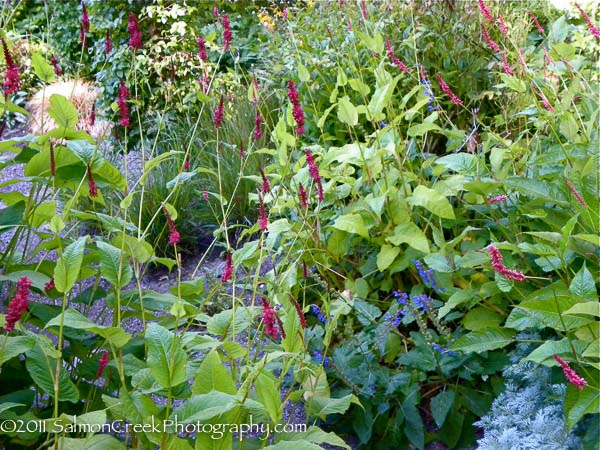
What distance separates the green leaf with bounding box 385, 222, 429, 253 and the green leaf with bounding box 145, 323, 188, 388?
1.10 m

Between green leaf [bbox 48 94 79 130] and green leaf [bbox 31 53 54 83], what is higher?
green leaf [bbox 31 53 54 83]

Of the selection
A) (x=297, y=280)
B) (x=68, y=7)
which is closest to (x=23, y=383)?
(x=297, y=280)

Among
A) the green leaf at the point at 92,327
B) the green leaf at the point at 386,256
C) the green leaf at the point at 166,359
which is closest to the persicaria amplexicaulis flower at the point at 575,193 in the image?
the green leaf at the point at 386,256

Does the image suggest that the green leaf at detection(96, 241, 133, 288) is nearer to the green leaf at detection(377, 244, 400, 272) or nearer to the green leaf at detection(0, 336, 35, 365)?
the green leaf at detection(0, 336, 35, 365)

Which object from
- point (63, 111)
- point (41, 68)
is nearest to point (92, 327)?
point (63, 111)

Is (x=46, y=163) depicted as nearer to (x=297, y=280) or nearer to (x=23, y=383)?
(x=23, y=383)

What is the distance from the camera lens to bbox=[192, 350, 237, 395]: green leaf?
1518 millimetres

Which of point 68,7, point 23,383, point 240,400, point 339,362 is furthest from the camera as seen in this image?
point 68,7

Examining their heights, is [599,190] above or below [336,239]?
above

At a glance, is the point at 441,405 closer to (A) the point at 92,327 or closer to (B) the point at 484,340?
(B) the point at 484,340

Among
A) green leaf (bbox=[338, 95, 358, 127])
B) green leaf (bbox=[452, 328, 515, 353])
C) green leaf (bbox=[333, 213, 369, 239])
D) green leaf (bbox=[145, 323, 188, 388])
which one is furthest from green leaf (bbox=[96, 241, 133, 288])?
green leaf (bbox=[338, 95, 358, 127])

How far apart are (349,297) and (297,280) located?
0.94 feet

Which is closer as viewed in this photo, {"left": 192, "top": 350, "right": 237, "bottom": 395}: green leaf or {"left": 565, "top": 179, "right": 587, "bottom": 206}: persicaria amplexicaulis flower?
{"left": 192, "top": 350, "right": 237, "bottom": 395}: green leaf

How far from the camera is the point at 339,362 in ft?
7.75
